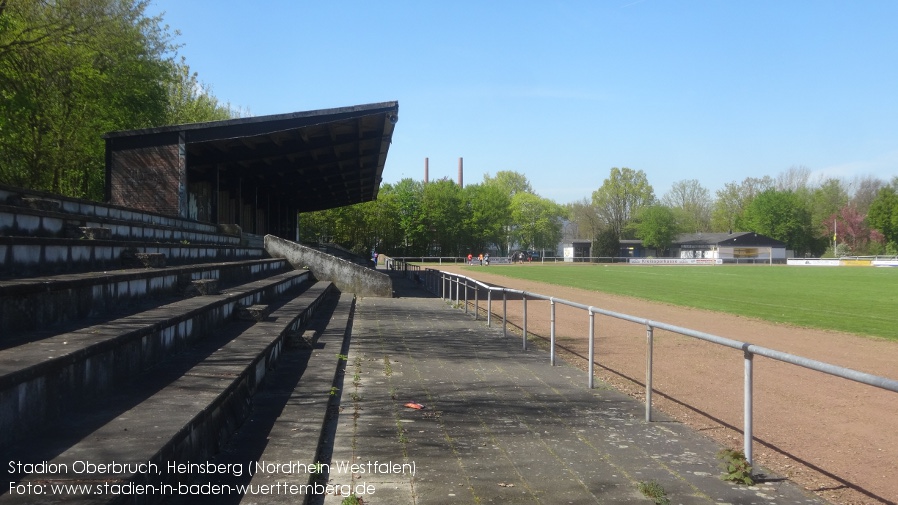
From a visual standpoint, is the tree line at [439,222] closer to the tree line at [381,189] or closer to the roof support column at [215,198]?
the tree line at [381,189]

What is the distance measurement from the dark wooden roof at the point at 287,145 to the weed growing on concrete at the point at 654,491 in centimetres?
1393

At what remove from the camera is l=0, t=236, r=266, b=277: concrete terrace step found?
5434 mm

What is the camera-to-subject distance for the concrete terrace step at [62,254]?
17.8ft

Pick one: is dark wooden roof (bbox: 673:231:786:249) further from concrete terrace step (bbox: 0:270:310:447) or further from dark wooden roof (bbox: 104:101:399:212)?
concrete terrace step (bbox: 0:270:310:447)

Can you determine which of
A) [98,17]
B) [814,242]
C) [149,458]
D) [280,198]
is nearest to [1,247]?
[149,458]

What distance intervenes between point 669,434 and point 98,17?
2012 centimetres

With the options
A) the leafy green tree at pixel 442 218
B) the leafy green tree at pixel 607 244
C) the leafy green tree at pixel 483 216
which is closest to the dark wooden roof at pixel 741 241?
the leafy green tree at pixel 607 244

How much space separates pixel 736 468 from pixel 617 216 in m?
114

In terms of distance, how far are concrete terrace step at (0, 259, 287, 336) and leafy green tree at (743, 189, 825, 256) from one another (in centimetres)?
11477

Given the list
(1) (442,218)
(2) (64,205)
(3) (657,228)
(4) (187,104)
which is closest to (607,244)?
(3) (657,228)

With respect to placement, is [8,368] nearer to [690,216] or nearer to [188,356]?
[188,356]

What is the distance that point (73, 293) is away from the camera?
5199 millimetres

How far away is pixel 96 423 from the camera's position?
3.68 m

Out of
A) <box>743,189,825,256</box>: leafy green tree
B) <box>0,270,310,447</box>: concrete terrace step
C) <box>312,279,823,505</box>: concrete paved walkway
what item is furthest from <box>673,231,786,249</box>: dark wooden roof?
<box>0,270,310,447</box>: concrete terrace step
